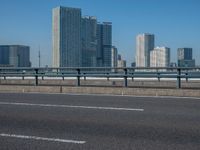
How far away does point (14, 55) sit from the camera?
6294 cm

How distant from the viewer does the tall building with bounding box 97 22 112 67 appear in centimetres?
7506

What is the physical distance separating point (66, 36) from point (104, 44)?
9235mm

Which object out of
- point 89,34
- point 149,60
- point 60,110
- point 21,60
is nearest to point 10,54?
point 21,60

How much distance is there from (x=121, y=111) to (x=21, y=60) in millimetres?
53085

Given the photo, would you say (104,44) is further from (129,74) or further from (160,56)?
(129,74)

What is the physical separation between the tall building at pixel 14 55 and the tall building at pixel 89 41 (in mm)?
9571

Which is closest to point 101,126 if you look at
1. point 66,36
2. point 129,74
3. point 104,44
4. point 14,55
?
point 129,74

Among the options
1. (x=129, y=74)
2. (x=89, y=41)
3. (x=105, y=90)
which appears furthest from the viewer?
(x=89, y=41)

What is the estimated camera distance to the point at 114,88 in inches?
675

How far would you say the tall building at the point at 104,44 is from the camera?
75062 millimetres

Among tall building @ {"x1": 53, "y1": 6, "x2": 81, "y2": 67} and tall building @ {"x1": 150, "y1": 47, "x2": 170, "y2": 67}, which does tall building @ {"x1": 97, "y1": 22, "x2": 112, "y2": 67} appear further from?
tall building @ {"x1": 150, "y1": 47, "x2": 170, "y2": 67}

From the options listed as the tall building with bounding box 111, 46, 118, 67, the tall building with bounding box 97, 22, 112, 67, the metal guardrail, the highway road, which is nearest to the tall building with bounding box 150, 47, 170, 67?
Result: the tall building with bounding box 111, 46, 118, 67

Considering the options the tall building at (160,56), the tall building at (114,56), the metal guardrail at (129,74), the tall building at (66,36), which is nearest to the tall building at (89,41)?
the tall building at (66,36)

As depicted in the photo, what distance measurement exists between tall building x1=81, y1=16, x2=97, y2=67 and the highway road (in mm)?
50506
